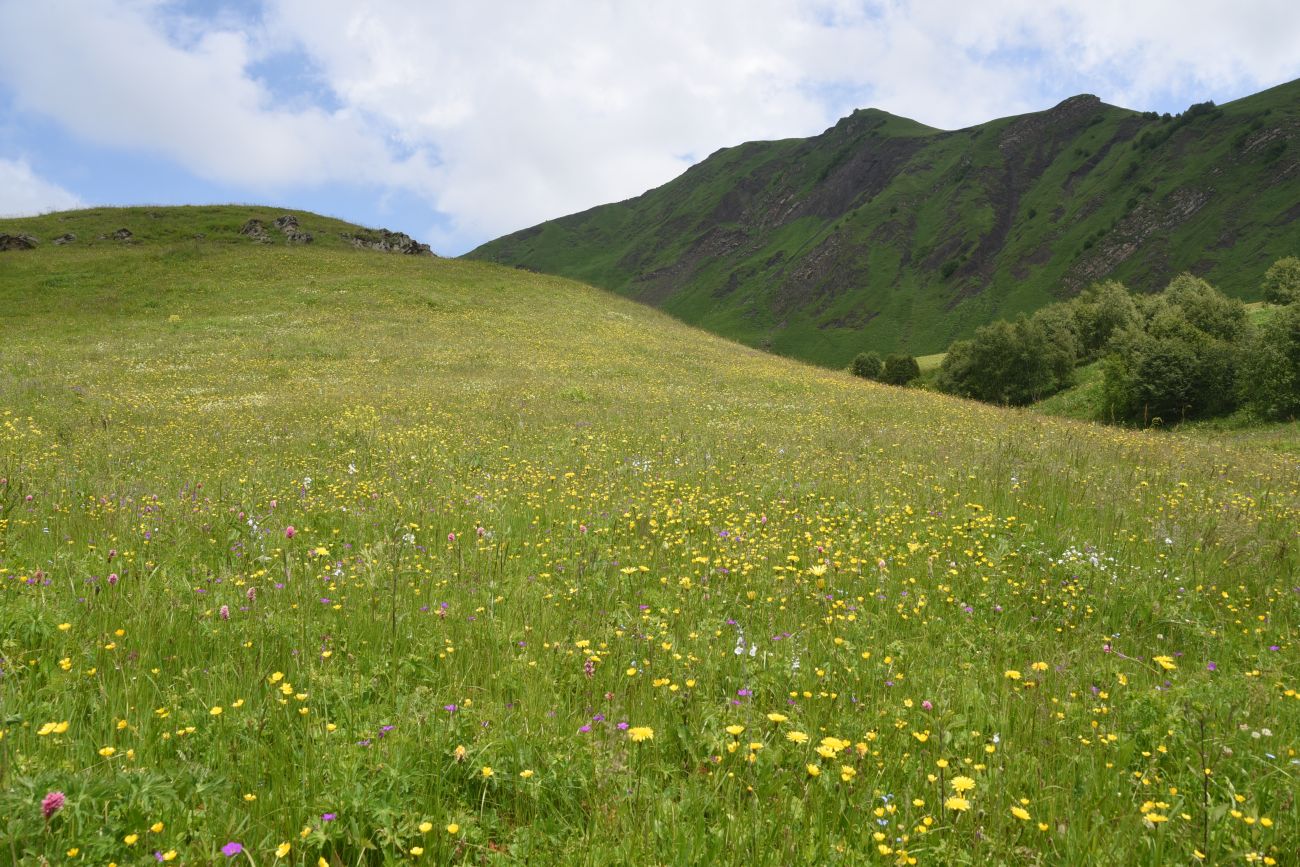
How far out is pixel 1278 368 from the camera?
36188 millimetres

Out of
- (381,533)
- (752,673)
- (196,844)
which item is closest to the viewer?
(196,844)

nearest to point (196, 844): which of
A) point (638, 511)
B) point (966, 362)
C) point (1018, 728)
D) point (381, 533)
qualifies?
point (1018, 728)

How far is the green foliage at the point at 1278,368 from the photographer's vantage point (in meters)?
35.3

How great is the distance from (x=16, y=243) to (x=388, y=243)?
28.7m

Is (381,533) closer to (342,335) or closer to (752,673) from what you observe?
(752,673)

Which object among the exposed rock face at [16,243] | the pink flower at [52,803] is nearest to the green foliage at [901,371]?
the exposed rock face at [16,243]

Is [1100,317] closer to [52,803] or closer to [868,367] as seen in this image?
[868,367]

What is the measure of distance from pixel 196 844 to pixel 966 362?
91917 millimetres

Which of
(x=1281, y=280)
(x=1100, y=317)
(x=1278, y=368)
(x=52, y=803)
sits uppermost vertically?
(x=1281, y=280)

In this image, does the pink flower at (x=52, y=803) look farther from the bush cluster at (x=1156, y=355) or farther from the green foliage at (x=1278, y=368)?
the green foliage at (x=1278, y=368)

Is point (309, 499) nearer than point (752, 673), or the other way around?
point (752, 673)

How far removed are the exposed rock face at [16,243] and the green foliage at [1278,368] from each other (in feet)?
284

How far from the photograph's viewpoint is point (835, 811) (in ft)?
10.4

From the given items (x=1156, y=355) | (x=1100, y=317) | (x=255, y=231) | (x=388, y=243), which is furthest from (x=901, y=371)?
(x=255, y=231)
